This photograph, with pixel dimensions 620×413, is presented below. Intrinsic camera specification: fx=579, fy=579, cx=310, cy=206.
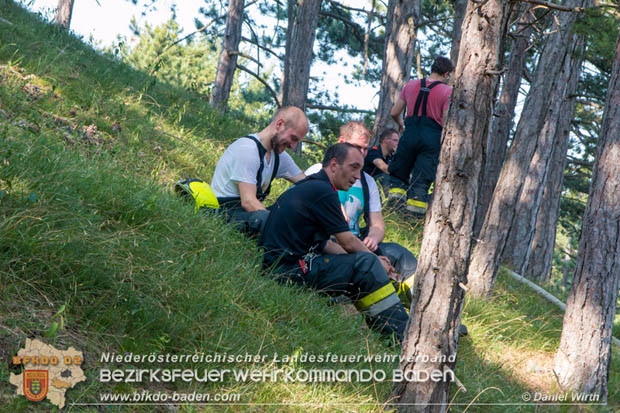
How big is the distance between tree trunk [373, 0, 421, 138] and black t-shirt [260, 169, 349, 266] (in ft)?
16.2

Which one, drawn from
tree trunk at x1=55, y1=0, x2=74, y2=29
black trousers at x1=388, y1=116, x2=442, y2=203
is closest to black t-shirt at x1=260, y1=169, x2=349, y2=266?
black trousers at x1=388, y1=116, x2=442, y2=203

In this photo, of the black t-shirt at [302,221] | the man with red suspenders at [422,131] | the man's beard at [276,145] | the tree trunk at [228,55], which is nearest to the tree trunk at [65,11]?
the tree trunk at [228,55]

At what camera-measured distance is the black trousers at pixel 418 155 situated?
264 inches

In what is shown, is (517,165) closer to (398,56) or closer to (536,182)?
(536,182)

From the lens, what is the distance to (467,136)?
121 inches

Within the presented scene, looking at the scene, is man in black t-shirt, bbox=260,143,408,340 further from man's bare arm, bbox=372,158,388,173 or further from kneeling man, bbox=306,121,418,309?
man's bare arm, bbox=372,158,388,173

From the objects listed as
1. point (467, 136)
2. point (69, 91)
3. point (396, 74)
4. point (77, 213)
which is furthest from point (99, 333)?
point (396, 74)

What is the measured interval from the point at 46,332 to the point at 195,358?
724mm

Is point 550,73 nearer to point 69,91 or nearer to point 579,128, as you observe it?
point 69,91

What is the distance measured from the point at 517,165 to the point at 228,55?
7666mm

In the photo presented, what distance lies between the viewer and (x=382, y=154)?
7.83 meters

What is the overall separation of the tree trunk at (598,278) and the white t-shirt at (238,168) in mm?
2802

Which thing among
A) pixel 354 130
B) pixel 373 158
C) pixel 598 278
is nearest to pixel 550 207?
pixel 373 158

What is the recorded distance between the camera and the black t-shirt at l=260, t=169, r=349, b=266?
13.7 feet
